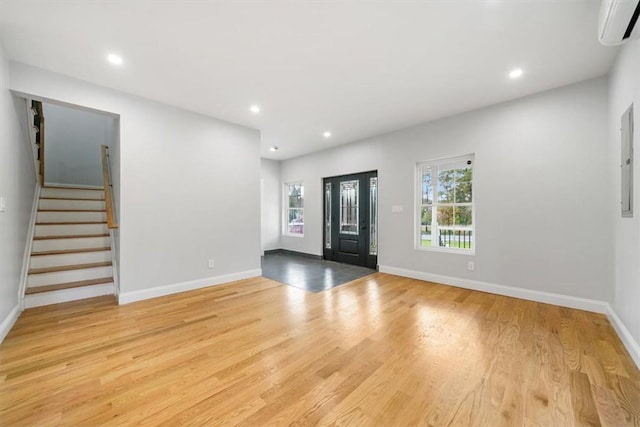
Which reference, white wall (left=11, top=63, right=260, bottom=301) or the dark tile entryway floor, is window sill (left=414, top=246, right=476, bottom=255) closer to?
the dark tile entryway floor

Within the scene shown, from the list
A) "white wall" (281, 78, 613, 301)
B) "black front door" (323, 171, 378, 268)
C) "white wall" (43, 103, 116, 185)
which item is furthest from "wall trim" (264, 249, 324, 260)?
"white wall" (43, 103, 116, 185)

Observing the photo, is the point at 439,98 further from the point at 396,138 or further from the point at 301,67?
the point at 301,67

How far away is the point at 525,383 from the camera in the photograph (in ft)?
5.73

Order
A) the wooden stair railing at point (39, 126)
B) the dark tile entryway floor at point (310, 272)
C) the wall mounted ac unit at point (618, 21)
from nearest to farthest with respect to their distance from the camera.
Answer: the wall mounted ac unit at point (618, 21), the wooden stair railing at point (39, 126), the dark tile entryway floor at point (310, 272)

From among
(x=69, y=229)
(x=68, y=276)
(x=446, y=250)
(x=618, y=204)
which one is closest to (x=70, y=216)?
(x=69, y=229)

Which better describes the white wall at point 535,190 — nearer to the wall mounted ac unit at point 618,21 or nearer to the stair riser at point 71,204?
the wall mounted ac unit at point 618,21

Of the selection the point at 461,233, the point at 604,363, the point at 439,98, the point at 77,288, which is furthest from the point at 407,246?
the point at 77,288

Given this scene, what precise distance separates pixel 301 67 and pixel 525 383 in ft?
10.8

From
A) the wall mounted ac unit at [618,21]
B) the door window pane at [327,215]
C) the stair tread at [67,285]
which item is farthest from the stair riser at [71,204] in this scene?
the wall mounted ac unit at [618,21]

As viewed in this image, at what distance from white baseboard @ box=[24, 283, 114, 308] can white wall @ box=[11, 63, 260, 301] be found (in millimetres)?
566

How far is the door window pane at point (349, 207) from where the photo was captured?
5684mm

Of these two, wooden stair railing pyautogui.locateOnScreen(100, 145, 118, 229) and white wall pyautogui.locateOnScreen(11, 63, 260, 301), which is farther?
wooden stair railing pyautogui.locateOnScreen(100, 145, 118, 229)

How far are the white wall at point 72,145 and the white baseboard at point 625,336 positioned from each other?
8093 millimetres

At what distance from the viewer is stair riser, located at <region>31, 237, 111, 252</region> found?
3543mm
